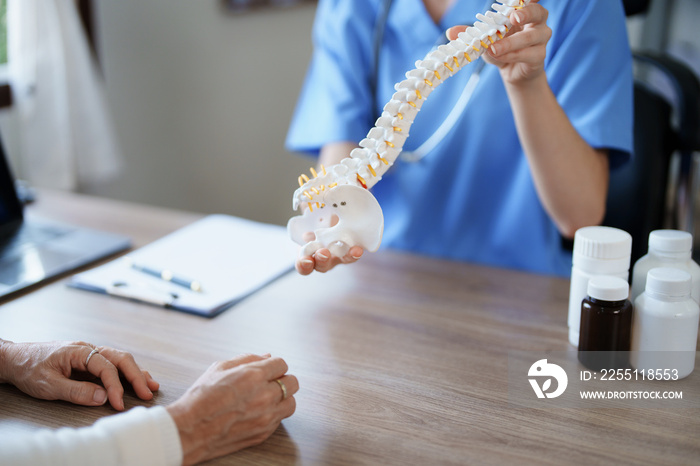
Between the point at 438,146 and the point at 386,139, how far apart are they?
20.1 inches

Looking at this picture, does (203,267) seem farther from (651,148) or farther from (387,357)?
(651,148)

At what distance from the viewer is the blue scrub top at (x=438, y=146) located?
1.14 meters

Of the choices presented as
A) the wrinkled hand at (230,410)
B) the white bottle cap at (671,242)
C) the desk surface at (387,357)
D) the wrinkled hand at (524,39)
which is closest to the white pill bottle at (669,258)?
the white bottle cap at (671,242)

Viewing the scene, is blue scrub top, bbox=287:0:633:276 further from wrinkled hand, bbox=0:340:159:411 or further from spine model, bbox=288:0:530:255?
wrinkled hand, bbox=0:340:159:411

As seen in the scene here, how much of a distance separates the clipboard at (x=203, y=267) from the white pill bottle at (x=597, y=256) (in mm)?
458

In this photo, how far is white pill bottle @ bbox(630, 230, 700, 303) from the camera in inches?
28.1

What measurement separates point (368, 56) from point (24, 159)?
1151mm

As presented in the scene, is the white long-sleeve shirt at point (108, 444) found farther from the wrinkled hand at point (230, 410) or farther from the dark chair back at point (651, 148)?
the dark chair back at point (651, 148)

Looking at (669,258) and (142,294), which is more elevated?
(669,258)

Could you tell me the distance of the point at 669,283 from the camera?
2.18ft

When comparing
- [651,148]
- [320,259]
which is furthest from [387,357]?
[651,148]

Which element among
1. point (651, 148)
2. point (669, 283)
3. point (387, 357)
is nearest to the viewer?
point (669, 283)

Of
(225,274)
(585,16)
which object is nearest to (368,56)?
(585,16)

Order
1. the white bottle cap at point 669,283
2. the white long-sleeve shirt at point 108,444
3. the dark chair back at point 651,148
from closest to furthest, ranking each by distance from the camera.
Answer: the white long-sleeve shirt at point 108,444 → the white bottle cap at point 669,283 → the dark chair back at point 651,148
